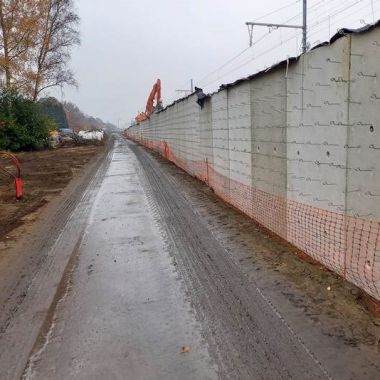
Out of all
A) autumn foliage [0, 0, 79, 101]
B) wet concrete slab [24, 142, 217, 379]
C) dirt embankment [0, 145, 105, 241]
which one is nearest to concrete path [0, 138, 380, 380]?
wet concrete slab [24, 142, 217, 379]

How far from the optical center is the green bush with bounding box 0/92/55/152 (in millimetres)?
32169

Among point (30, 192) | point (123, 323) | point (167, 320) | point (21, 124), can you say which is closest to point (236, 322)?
point (167, 320)

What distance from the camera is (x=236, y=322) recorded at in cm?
432

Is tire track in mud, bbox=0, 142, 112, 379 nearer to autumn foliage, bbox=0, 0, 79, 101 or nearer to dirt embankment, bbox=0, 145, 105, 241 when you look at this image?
dirt embankment, bbox=0, 145, 105, 241

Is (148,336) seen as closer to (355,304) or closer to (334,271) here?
(355,304)

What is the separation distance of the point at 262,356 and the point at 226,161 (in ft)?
24.3

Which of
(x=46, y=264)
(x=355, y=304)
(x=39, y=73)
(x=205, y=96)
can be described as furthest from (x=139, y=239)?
(x=39, y=73)

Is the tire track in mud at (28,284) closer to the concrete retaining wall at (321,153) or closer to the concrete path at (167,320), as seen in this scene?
the concrete path at (167,320)

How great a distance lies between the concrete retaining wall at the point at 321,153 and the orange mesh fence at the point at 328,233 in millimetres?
12

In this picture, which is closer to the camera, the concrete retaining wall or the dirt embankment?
the concrete retaining wall

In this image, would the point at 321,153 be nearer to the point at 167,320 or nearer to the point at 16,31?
the point at 167,320

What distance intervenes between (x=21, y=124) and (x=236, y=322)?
33.2m

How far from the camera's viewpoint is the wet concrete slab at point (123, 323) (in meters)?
3.59

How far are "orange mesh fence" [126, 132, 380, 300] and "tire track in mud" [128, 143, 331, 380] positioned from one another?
1091 millimetres
